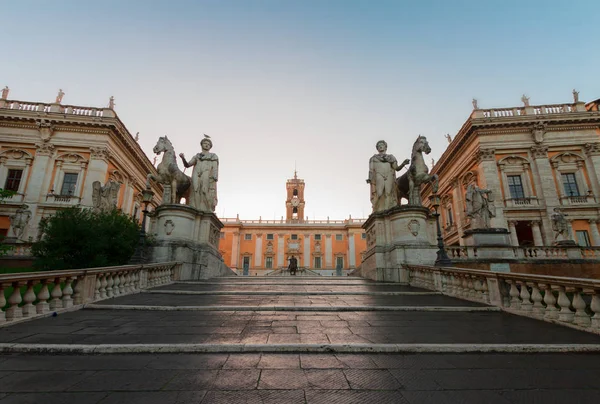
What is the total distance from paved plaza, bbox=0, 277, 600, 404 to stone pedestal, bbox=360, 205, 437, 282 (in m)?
5.98

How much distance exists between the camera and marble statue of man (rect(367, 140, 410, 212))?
13.3 meters

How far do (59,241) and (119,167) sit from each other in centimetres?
1995

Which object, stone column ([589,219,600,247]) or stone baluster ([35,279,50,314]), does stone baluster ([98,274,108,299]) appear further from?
stone column ([589,219,600,247])

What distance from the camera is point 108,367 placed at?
8.70 feet

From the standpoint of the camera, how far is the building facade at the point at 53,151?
Answer: 2381cm

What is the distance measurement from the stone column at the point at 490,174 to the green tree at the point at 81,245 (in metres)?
25.9

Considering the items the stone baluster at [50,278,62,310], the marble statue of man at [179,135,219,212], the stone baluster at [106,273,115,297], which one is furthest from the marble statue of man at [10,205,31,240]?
the stone baluster at [50,278,62,310]

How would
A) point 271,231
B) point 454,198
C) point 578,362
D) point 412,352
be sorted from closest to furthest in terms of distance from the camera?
1. point 578,362
2. point 412,352
3. point 454,198
4. point 271,231

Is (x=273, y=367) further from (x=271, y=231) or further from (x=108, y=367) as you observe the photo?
(x=271, y=231)

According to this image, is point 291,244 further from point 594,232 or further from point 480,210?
point 480,210

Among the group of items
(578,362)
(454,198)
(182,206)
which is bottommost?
(578,362)

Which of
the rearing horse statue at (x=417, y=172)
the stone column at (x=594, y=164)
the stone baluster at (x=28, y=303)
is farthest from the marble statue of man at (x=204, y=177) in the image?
the stone column at (x=594, y=164)

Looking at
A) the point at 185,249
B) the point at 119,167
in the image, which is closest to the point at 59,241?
the point at 185,249

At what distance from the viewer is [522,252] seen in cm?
1427
